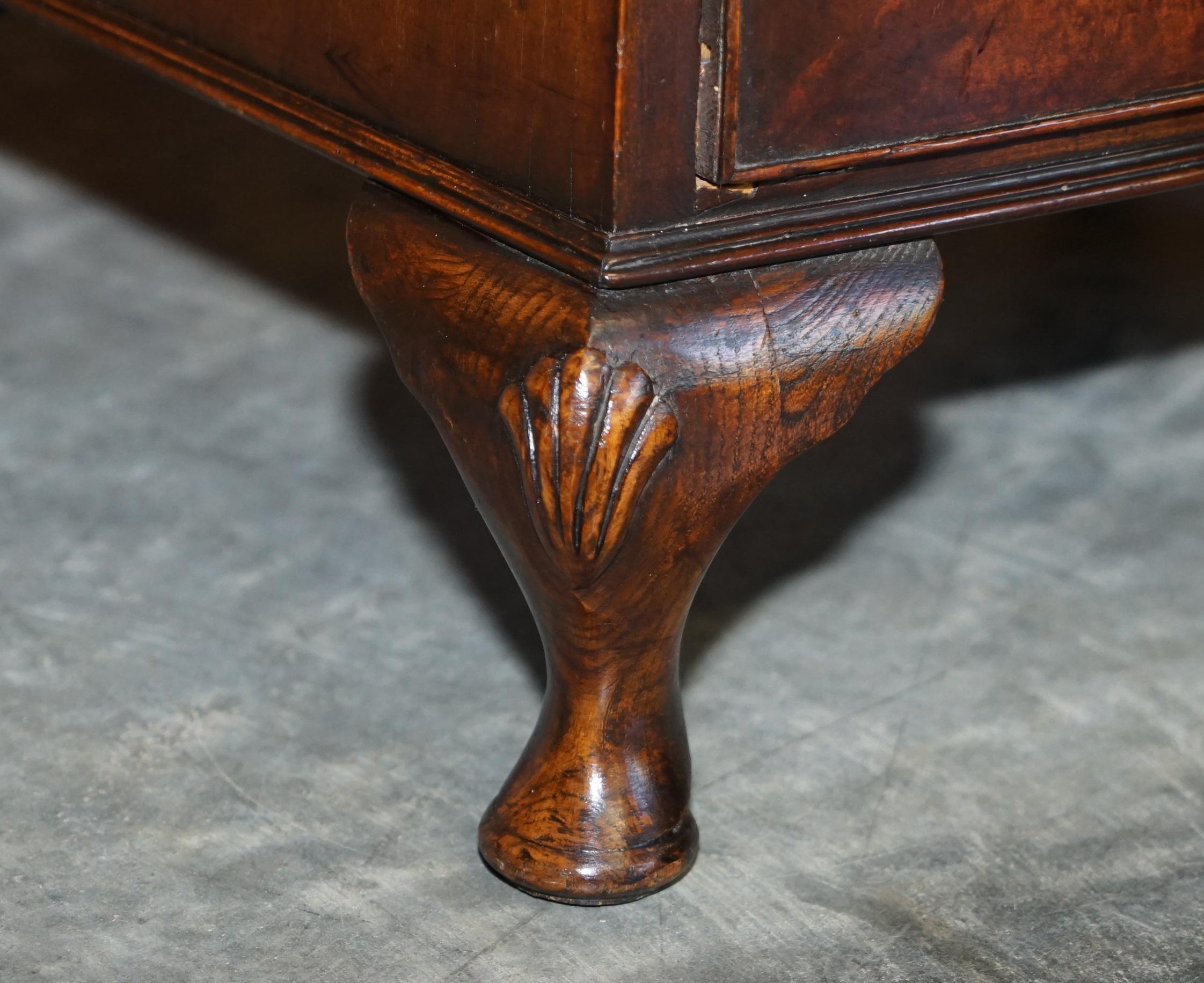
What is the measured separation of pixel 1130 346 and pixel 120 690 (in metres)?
1.04

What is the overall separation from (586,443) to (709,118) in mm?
147

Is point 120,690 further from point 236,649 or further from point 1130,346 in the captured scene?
point 1130,346

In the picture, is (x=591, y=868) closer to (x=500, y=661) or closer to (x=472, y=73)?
(x=500, y=661)

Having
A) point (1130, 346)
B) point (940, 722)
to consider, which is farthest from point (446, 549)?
point (1130, 346)

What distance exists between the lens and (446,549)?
4.35 feet

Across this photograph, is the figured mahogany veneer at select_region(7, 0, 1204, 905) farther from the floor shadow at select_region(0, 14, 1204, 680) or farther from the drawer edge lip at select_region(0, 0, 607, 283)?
the floor shadow at select_region(0, 14, 1204, 680)

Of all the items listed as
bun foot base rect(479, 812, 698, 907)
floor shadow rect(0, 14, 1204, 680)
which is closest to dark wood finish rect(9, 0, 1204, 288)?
bun foot base rect(479, 812, 698, 907)

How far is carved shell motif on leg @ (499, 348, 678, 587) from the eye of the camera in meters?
0.76

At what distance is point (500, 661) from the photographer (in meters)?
1.18

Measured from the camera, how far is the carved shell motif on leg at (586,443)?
2.50 ft

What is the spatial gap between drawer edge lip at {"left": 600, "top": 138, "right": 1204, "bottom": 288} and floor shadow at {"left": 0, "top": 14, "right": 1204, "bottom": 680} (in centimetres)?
44

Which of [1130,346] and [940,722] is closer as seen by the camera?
[940,722]

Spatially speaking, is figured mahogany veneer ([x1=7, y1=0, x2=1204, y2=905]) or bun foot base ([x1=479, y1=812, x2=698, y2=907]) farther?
bun foot base ([x1=479, y1=812, x2=698, y2=907])

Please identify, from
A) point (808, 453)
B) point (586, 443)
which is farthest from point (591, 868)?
point (808, 453)
